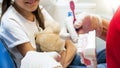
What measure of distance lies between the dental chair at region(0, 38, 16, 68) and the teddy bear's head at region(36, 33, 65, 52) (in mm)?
149

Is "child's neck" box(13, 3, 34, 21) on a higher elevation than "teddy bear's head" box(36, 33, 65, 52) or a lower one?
higher

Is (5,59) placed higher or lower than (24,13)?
lower

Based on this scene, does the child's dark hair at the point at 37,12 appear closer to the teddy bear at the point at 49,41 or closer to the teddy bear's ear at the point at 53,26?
the teddy bear's ear at the point at 53,26

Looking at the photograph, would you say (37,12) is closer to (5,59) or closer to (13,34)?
(13,34)

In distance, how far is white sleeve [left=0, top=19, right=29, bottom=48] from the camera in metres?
1.06

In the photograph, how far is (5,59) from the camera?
0.98 m

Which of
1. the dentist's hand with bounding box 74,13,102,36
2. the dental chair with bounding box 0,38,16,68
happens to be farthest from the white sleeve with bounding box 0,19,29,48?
the dentist's hand with bounding box 74,13,102,36

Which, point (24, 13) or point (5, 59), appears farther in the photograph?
point (24, 13)

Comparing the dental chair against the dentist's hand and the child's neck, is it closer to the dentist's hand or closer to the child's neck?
the child's neck

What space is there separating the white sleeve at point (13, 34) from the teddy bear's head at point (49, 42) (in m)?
0.08

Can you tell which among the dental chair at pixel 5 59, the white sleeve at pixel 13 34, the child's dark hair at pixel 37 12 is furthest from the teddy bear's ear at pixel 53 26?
the dental chair at pixel 5 59

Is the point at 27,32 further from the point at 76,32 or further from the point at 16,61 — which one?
the point at 76,32

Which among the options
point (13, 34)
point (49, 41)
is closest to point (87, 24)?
point (49, 41)

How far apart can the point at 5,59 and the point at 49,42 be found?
208 mm
